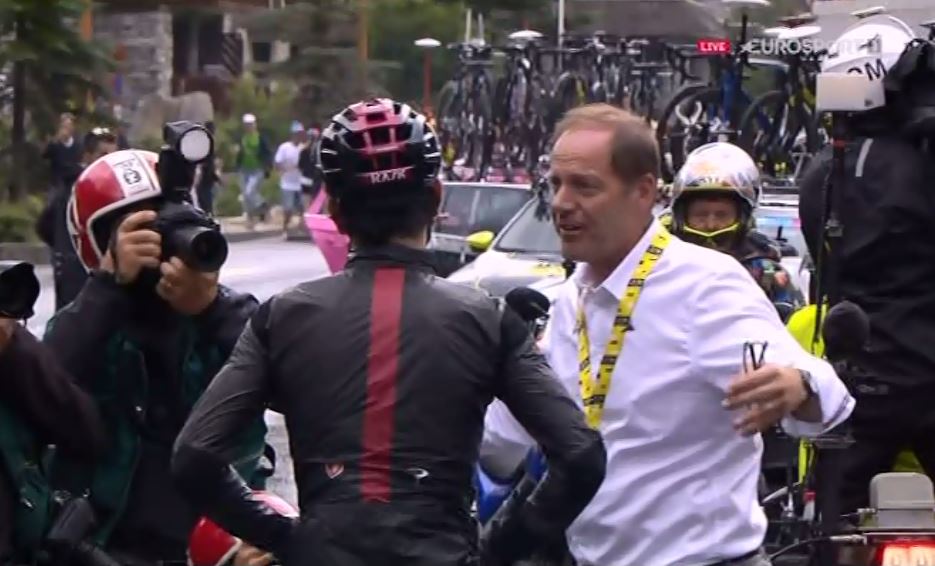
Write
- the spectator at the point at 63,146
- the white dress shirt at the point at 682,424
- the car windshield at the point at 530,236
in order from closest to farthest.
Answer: the white dress shirt at the point at 682,424 < the car windshield at the point at 530,236 < the spectator at the point at 63,146

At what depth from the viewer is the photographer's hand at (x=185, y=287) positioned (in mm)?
5008

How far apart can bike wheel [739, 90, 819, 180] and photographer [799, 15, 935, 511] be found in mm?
11657

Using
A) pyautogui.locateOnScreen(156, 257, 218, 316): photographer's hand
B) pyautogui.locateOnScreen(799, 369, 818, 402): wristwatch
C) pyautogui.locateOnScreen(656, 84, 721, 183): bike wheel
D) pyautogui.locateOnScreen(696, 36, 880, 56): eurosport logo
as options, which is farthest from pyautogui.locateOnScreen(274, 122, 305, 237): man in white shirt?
pyautogui.locateOnScreen(799, 369, 818, 402): wristwatch

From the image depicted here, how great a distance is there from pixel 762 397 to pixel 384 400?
0.80 m

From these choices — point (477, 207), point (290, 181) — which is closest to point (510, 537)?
point (477, 207)

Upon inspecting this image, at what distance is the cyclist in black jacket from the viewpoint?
3.89 meters

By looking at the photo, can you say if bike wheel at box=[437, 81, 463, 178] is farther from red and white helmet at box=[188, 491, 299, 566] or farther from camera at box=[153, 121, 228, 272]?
red and white helmet at box=[188, 491, 299, 566]

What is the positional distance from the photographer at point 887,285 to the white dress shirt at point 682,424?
177 centimetres

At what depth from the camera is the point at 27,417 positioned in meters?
4.97

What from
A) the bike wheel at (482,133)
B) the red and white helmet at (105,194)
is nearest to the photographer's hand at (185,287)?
the red and white helmet at (105,194)

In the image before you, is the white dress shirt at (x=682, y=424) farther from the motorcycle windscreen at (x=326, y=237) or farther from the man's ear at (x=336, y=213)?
the motorcycle windscreen at (x=326, y=237)

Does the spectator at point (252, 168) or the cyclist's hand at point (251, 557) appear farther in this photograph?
the spectator at point (252, 168)

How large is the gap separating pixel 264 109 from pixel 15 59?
675 inches

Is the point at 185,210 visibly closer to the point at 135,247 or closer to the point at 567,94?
the point at 135,247
